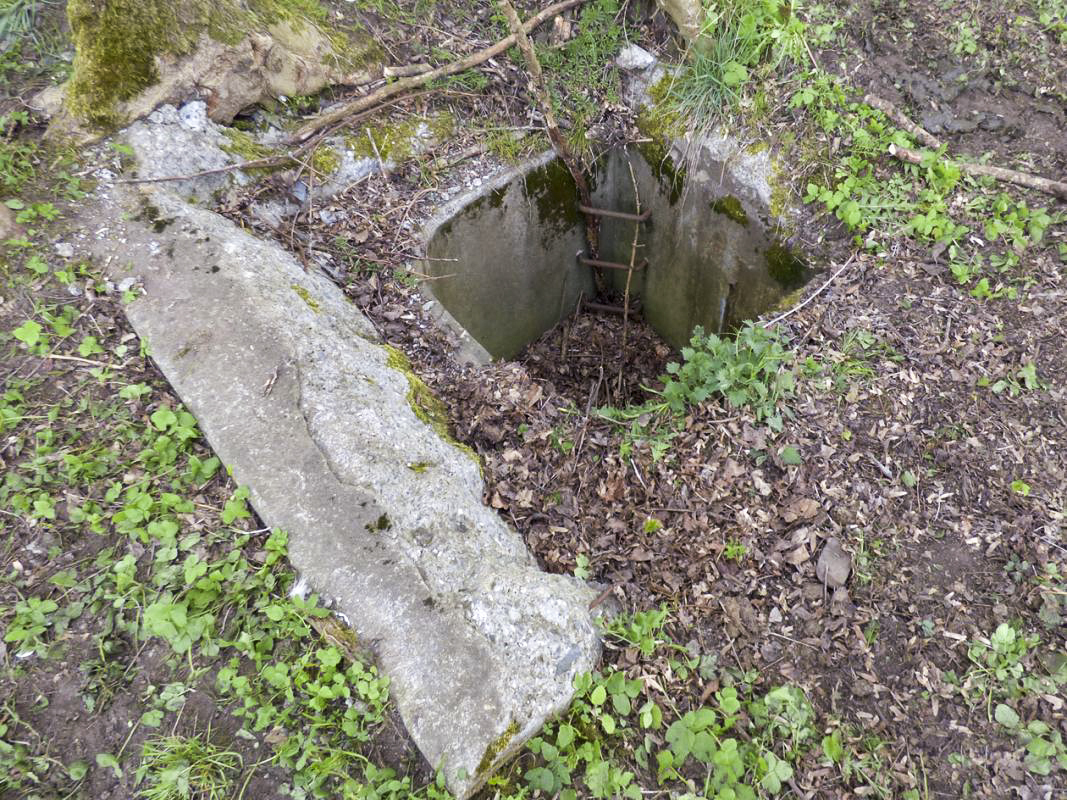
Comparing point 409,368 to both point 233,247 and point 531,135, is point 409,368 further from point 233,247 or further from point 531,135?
point 531,135

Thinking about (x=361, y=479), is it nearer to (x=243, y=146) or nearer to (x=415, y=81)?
(x=243, y=146)

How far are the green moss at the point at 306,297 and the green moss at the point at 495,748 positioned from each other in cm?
194

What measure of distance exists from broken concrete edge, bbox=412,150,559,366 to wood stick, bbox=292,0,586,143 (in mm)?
715

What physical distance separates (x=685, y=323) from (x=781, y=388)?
1995 mm

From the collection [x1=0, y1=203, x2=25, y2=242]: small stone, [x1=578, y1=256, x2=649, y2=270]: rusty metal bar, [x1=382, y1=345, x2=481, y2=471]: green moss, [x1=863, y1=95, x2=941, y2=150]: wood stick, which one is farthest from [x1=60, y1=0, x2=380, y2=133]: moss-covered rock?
[x1=863, y1=95, x2=941, y2=150]: wood stick

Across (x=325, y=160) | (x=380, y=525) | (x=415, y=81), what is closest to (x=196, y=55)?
(x=325, y=160)

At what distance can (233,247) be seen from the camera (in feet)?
9.11

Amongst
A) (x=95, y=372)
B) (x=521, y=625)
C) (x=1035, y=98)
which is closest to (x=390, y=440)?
(x=521, y=625)

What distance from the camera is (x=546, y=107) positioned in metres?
4.08

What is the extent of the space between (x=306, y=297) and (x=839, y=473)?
8.49 feet

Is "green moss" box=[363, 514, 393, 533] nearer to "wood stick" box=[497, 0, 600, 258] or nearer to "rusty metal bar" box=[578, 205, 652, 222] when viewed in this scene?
"wood stick" box=[497, 0, 600, 258]

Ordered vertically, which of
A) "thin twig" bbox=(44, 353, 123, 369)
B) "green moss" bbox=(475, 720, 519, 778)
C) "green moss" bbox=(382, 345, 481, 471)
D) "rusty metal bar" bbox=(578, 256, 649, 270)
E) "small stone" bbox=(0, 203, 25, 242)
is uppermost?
"small stone" bbox=(0, 203, 25, 242)

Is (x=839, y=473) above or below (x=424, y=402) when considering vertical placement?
above

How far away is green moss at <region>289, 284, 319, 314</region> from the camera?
9.27 feet
